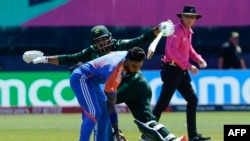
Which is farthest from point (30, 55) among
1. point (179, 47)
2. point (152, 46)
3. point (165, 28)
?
point (179, 47)

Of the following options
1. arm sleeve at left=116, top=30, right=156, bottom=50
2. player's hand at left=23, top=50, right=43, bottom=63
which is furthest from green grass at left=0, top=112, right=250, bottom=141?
arm sleeve at left=116, top=30, right=156, bottom=50

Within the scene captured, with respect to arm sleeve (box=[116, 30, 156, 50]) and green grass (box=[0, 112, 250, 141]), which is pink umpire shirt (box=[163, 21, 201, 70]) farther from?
arm sleeve (box=[116, 30, 156, 50])

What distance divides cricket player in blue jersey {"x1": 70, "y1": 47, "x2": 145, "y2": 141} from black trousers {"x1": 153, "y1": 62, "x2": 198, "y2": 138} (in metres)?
2.38

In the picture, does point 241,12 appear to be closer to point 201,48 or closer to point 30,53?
point 201,48

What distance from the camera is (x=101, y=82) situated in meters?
11.1

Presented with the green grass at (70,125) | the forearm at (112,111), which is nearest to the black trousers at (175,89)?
the green grass at (70,125)

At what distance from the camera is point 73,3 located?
23609 mm

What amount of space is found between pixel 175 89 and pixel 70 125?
3.61 meters

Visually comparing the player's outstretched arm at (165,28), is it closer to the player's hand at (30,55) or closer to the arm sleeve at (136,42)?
the arm sleeve at (136,42)

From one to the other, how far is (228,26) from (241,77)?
12.4 feet

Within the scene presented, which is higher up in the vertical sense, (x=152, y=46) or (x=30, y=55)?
(x=152, y=46)

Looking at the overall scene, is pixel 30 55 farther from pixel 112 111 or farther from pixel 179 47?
pixel 179 47

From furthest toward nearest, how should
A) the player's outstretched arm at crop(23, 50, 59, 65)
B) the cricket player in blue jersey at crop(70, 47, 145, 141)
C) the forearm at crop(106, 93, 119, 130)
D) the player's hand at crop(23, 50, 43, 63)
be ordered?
1. the player's hand at crop(23, 50, 43, 63)
2. the player's outstretched arm at crop(23, 50, 59, 65)
3. the cricket player in blue jersey at crop(70, 47, 145, 141)
4. the forearm at crop(106, 93, 119, 130)

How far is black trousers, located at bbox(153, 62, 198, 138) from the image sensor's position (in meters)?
13.4
